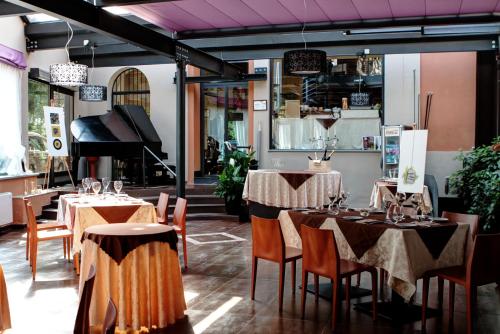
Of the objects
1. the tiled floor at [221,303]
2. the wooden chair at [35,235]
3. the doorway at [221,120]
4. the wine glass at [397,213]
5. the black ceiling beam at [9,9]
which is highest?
the black ceiling beam at [9,9]

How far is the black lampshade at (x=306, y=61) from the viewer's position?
693cm

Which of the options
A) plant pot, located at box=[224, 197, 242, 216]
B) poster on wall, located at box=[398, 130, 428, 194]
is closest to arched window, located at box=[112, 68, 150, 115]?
plant pot, located at box=[224, 197, 242, 216]

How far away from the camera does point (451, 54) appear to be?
37.2ft

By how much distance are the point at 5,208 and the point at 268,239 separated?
5.88 m

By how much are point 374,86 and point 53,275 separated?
27.5 feet

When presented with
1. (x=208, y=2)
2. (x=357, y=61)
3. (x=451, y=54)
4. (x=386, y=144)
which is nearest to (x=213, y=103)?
(x=357, y=61)

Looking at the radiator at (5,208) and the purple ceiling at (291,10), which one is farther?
the radiator at (5,208)

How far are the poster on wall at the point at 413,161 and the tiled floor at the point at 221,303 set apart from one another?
1121 mm

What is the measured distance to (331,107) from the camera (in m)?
12.3

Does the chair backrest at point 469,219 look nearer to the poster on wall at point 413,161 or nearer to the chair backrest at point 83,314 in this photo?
the poster on wall at point 413,161

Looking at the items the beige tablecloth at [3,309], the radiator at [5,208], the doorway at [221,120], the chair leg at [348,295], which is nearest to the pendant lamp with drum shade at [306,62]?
Result: the chair leg at [348,295]

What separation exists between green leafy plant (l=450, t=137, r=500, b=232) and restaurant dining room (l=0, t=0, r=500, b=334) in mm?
49

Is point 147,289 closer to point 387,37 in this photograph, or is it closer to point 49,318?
point 49,318

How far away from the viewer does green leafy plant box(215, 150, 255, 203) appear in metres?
10.5
